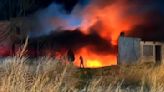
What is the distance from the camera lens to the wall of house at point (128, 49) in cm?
3097

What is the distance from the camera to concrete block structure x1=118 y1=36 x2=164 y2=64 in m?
31.0

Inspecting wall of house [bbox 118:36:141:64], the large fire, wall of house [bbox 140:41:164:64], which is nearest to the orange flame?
the large fire

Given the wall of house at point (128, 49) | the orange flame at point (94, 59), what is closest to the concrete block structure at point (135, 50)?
the wall of house at point (128, 49)

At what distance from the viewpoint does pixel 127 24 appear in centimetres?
3516

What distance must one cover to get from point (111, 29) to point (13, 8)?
846cm

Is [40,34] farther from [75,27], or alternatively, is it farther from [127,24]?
[127,24]

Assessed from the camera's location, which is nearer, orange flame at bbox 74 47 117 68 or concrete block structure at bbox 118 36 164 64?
concrete block structure at bbox 118 36 164 64

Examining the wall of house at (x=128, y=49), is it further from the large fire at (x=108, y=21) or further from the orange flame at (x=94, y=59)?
the large fire at (x=108, y=21)

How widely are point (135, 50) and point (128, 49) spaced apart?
73cm

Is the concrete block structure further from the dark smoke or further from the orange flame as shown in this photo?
the dark smoke

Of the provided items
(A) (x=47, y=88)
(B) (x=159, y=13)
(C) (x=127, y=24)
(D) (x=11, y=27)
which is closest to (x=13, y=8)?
(D) (x=11, y=27)

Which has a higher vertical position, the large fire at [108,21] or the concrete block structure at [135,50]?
the large fire at [108,21]

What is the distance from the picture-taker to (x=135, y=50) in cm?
3100

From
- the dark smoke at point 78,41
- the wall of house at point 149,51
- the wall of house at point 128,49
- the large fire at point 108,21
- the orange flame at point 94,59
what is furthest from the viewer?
the large fire at point 108,21
